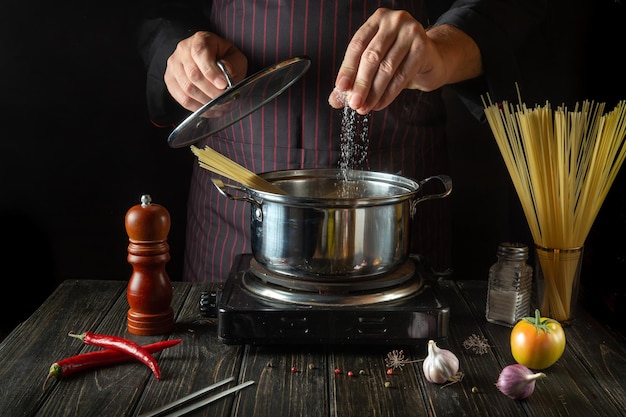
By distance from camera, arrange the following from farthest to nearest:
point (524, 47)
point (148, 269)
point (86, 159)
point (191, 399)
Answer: point (86, 159), point (524, 47), point (148, 269), point (191, 399)

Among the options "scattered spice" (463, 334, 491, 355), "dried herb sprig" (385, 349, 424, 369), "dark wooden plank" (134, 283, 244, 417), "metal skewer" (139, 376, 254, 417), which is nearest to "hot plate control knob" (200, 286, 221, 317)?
"dark wooden plank" (134, 283, 244, 417)

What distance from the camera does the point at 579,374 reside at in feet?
3.99

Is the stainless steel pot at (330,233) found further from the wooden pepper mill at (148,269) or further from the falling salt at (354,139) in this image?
the falling salt at (354,139)

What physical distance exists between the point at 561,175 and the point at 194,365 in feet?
2.55

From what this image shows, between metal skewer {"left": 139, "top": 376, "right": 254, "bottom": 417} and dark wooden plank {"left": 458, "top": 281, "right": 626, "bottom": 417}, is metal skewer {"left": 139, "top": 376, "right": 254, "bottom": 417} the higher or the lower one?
the higher one

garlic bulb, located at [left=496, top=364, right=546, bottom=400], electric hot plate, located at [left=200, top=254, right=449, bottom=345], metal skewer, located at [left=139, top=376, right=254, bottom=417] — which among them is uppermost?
electric hot plate, located at [left=200, top=254, right=449, bottom=345]

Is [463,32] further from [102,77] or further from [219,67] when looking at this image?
[102,77]

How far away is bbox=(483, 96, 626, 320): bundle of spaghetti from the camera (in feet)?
4.52

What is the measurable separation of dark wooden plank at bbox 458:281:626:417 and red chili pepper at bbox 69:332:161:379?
1.96 ft

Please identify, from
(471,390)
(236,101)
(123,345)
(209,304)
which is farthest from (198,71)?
(471,390)

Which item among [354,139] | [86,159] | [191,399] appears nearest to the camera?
[191,399]

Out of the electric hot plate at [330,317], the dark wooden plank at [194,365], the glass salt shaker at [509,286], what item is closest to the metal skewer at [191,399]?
the dark wooden plank at [194,365]

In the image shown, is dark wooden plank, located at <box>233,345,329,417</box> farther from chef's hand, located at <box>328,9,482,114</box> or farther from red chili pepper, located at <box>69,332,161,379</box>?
chef's hand, located at <box>328,9,482,114</box>

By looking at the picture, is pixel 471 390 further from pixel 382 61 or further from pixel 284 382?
pixel 382 61
